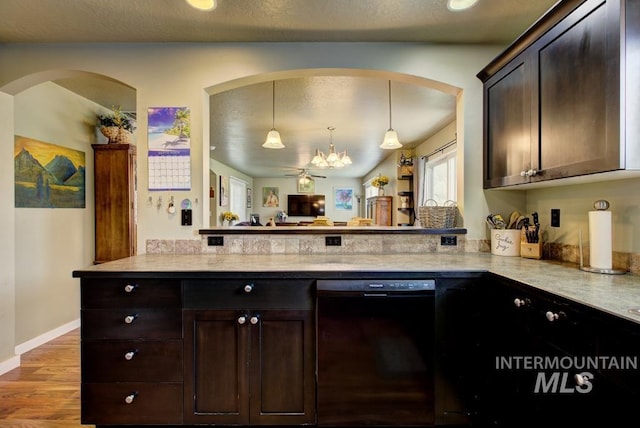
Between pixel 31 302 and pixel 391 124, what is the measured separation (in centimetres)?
453

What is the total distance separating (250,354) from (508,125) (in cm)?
203

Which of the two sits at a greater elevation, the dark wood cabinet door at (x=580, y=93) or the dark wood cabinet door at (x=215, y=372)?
the dark wood cabinet door at (x=580, y=93)

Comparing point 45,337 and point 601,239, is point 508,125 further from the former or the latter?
point 45,337

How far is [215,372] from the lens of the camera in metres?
1.68

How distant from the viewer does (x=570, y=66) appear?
4.97ft

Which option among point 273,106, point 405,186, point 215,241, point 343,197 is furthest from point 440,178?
point 343,197

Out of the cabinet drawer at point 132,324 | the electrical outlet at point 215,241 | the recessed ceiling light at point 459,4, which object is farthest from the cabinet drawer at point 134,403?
the recessed ceiling light at point 459,4

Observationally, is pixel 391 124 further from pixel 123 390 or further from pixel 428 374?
pixel 123 390

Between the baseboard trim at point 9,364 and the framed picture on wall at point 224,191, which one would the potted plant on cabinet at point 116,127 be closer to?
the baseboard trim at point 9,364

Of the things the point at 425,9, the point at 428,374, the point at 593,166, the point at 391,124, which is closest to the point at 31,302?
the point at 428,374

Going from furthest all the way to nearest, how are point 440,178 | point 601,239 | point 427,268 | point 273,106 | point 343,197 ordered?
1. point 343,197
2. point 440,178
3. point 273,106
4. point 427,268
5. point 601,239

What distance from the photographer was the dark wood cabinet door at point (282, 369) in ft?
5.51

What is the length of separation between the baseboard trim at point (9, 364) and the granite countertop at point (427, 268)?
150 centimetres

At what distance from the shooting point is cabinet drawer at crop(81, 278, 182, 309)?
5.49ft
